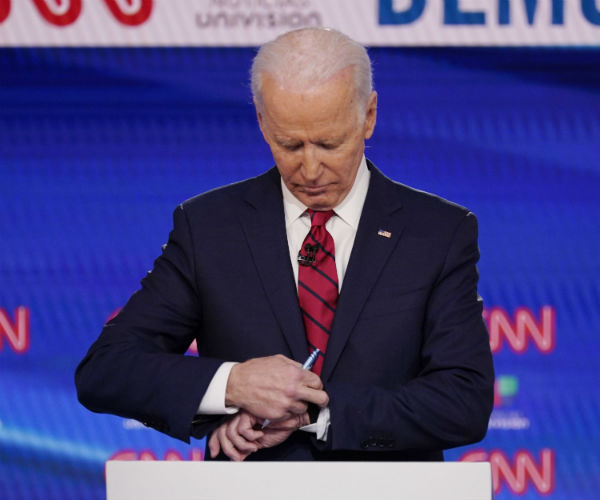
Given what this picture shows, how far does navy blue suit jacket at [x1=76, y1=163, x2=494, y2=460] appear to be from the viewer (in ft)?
6.58

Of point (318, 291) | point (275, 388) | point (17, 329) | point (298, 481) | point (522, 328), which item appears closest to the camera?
point (298, 481)

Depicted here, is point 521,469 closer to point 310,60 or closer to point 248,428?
point 248,428

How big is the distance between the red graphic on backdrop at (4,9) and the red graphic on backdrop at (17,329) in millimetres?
973

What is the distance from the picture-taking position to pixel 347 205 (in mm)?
2209

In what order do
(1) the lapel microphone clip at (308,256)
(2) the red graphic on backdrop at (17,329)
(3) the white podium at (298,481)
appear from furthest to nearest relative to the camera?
(2) the red graphic on backdrop at (17,329) < (1) the lapel microphone clip at (308,256) < (3) the white podium at (298,481)

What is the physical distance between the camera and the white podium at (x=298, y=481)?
1500mm

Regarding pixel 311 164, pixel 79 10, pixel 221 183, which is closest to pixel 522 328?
pixel 221 183

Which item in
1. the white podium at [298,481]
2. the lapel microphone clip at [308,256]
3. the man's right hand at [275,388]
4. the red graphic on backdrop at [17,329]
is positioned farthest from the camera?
the red graphic on backdrop at [17,329]

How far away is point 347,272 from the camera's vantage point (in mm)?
2109

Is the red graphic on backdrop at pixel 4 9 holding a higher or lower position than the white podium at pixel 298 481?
higher

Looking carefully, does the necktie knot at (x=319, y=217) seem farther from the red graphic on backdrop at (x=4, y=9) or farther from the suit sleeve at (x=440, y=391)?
the red graphic on backdrop at (x=4, y=9)

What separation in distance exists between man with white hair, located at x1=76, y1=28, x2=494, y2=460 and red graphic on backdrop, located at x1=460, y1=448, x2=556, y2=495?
4.65 feet

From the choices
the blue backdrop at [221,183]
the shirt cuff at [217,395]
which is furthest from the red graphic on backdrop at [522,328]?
the shirt cuff at [217,395]

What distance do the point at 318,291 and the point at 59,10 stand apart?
1.86 m
